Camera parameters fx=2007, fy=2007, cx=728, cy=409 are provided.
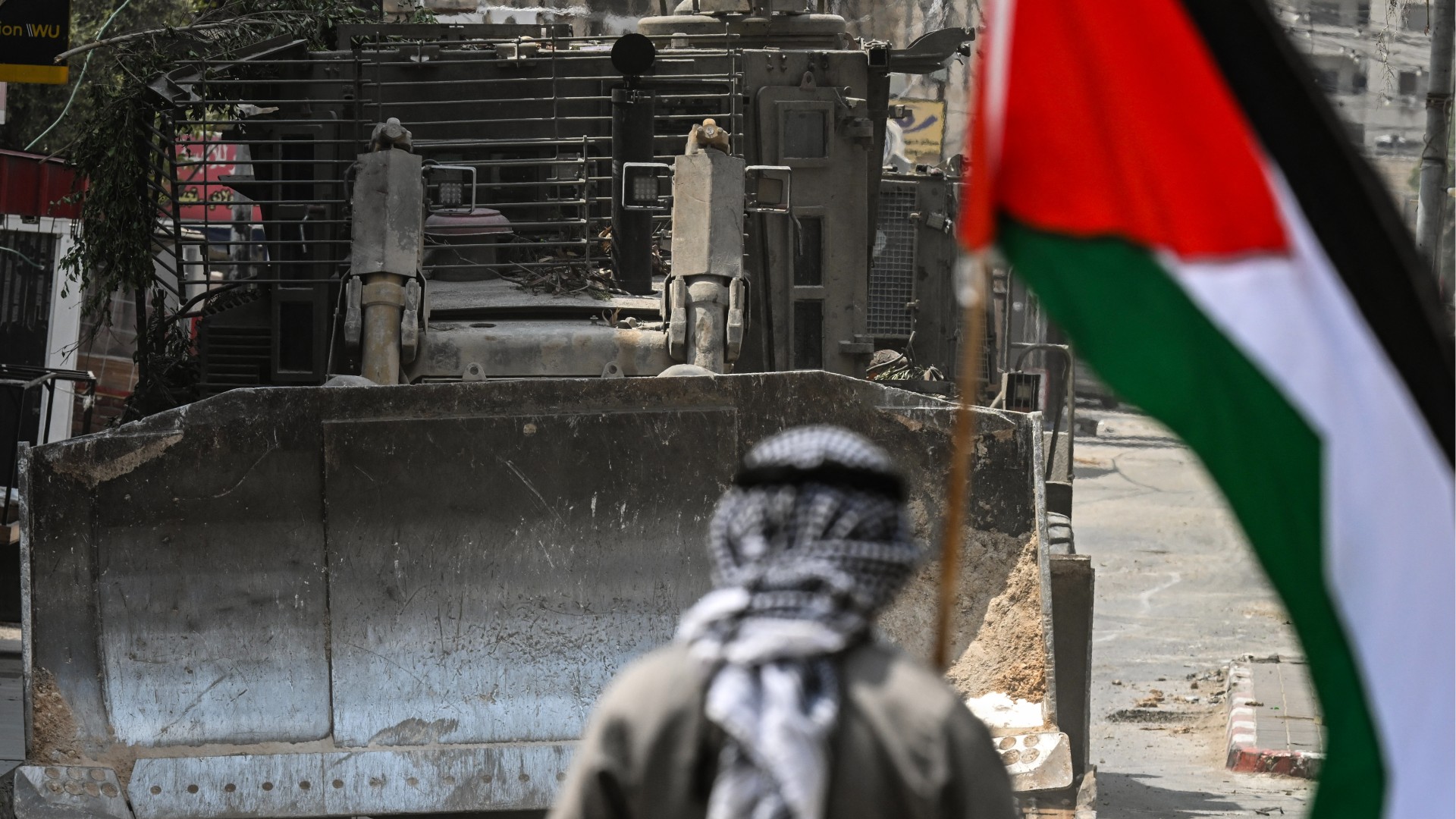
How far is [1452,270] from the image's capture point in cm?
1161

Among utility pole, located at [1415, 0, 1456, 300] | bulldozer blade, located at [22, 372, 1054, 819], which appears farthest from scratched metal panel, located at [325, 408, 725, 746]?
utility pole, located at [1415, 0, 1456, 300]

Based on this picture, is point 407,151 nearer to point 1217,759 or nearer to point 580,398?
point 580,398

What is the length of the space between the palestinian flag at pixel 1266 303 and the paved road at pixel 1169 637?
0.10 m

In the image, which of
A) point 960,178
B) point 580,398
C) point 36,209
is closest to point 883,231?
point 960,178

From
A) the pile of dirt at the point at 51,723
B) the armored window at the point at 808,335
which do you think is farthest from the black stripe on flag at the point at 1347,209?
the armored window at the point at 808,335

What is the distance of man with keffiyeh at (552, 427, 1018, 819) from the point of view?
90.4 inches

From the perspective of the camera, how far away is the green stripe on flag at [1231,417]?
245cm

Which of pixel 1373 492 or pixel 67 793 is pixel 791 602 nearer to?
pixel 1373 492

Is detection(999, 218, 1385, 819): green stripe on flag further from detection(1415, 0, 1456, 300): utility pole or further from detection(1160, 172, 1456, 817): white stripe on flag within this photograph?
detection(1415, 0, 1456, 300): utility pole

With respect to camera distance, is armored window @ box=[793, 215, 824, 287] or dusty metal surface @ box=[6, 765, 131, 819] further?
armored window @ box=[793, 215, 824, 287]

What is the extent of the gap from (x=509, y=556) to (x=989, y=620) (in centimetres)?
153

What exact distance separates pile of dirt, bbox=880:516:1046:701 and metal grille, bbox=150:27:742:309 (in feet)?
9.60

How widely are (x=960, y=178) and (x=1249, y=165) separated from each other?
8631 mm

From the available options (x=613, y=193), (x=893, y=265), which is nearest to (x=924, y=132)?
(x=893, y=265)
